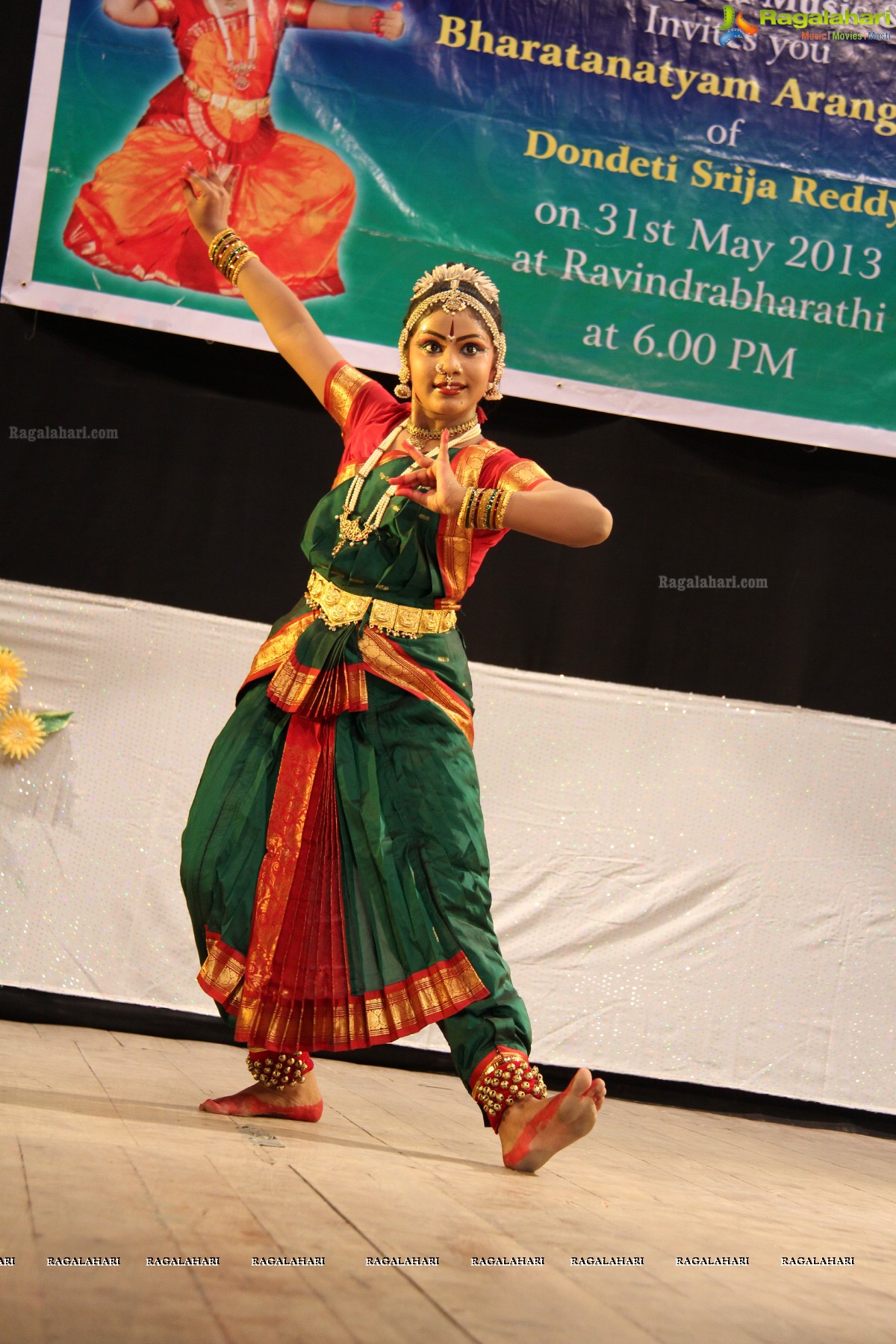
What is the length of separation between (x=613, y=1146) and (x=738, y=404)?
202 cm

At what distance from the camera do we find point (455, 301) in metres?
2.45

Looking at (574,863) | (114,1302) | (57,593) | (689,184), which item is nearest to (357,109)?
(689,184)

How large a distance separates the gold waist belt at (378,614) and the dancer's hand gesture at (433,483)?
7.2 inches

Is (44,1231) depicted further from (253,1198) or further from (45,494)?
(45,494)

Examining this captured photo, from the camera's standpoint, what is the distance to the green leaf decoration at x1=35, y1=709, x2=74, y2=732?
11.5ft

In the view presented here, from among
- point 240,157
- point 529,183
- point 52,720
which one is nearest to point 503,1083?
point 52,720

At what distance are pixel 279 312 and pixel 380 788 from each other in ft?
3.19

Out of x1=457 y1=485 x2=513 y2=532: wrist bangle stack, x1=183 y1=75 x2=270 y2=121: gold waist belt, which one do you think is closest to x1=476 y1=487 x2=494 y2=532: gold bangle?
x1=457 y1=485 x2=513 y2=532: wrist bangle stack

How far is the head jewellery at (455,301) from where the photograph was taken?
2.46 meters

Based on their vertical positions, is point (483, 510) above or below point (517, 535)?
below

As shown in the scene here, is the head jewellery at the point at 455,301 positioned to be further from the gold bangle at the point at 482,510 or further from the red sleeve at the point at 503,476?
the gold bangle at the point at 482,510

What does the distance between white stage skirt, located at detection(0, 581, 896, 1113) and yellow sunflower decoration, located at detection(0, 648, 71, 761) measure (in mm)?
30

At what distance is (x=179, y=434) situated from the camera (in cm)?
364

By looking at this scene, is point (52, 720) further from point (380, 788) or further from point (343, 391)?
point (380, 788)
